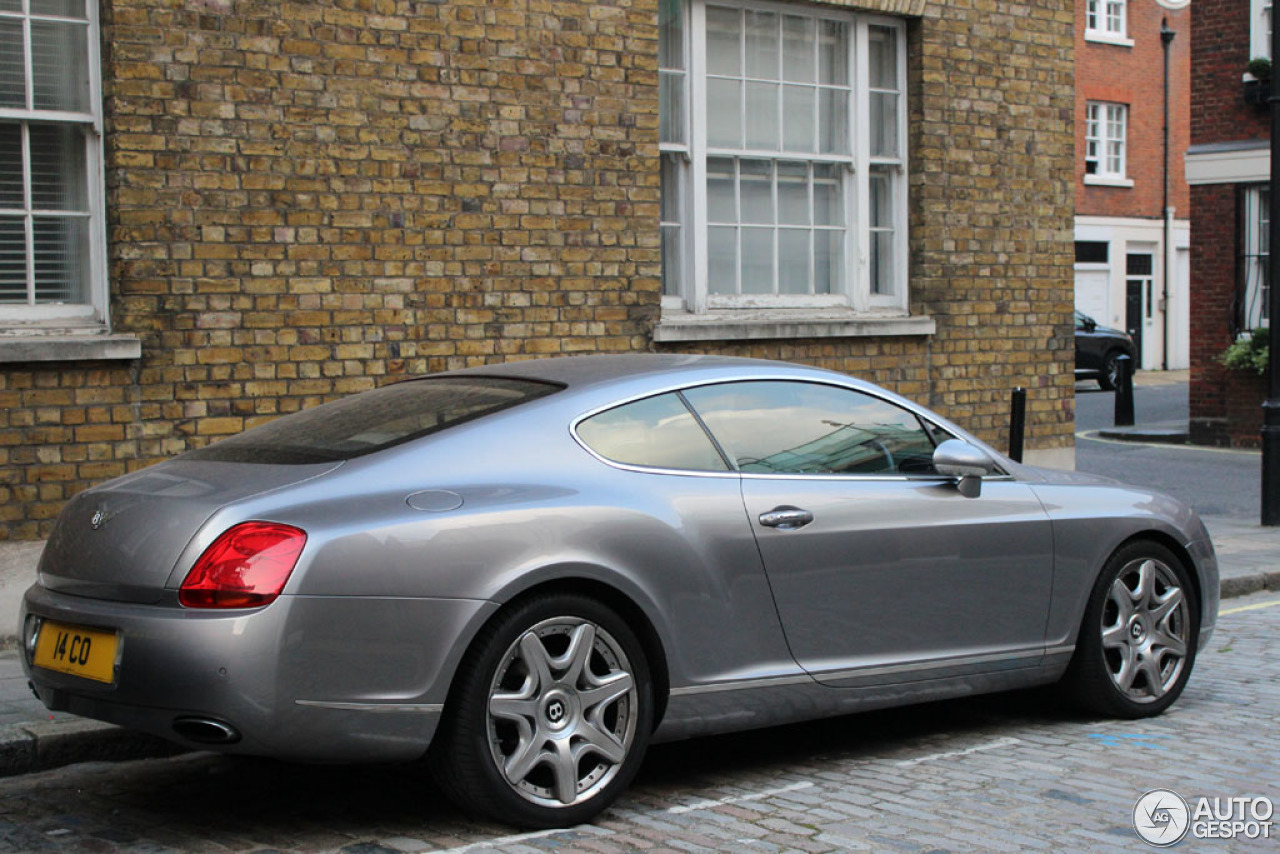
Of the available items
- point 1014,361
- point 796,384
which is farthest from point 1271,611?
point 796,384

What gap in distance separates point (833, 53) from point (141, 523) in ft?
25.3

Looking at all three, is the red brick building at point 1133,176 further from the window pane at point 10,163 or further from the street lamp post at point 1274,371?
the window pane at point 10,163

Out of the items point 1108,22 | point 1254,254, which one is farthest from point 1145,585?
point 1108,22

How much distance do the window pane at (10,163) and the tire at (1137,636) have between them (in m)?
5.40

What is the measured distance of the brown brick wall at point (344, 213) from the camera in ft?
25.9

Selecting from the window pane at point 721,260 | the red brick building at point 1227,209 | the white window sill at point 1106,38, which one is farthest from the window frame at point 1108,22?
the window pane at point 721,260

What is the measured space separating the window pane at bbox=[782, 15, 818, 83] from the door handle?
6140 millimetres

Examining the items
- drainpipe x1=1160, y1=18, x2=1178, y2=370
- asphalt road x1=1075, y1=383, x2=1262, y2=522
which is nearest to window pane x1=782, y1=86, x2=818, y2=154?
asphalt road x1=1075, y1=383, x2=1262, y2=522

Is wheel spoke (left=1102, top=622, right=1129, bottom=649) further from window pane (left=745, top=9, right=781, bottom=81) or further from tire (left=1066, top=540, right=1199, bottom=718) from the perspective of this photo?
window pane (left=745, top=9, right=781, bottom=81)

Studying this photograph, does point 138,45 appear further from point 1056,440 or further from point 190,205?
point 1056,440

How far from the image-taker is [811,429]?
18.6 ft

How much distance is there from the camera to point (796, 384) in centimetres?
575

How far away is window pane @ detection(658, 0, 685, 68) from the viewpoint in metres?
10.2

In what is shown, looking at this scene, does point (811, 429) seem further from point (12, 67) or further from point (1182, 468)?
point (1182, 468)
